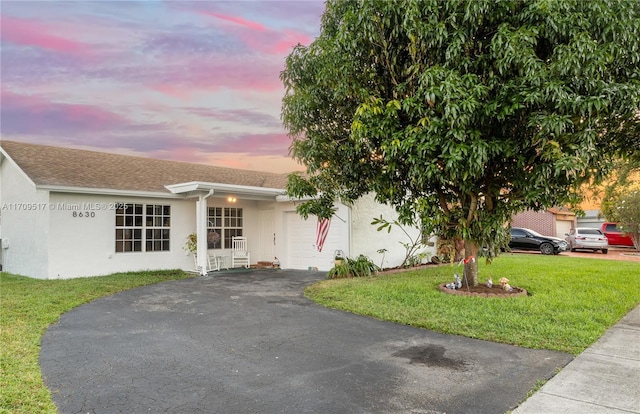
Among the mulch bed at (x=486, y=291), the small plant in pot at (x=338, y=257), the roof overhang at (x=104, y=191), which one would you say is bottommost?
the mulch bed at (x=486, y=291)

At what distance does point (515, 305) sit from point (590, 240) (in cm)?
1800

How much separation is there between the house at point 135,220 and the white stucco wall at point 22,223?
0.03 meters

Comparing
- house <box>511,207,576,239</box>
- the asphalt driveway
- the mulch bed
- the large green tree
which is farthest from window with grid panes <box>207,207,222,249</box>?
house <box>511,207,576,239</box>

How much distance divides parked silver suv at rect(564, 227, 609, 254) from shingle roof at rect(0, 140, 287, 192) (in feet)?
56.0

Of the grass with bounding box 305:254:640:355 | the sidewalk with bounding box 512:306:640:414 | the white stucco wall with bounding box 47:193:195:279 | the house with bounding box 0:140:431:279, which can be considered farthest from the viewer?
the house with bounding box 0:140:431:279

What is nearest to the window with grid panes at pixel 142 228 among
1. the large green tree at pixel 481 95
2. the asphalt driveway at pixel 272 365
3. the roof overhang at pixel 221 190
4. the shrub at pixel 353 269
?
Result: the roof overhang at pixel 221 190

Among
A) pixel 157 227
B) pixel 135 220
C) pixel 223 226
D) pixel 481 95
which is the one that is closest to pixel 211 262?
pixel 223 226

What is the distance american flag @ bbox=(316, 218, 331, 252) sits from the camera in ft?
45.1

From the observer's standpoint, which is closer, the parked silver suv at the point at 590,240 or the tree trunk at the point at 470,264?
the tree trunk at the point at 470,264

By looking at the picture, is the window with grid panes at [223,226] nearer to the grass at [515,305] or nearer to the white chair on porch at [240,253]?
the white chair on porch at [240,253]

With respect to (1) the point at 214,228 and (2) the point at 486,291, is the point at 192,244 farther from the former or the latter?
(2) the point at 486,291

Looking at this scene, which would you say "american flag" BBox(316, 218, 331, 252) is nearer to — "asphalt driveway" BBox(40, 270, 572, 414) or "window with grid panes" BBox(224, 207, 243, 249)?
"window with grid panes" BBox(224, 207, 243, 249)

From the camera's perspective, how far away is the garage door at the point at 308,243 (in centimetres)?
1351

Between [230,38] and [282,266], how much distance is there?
7.95 meters
